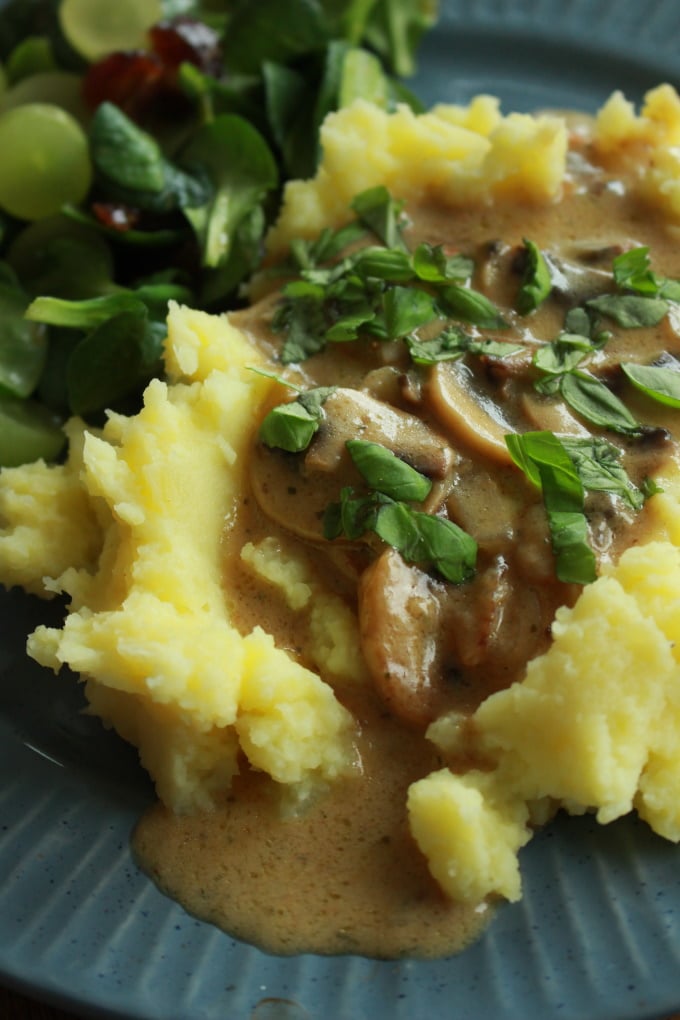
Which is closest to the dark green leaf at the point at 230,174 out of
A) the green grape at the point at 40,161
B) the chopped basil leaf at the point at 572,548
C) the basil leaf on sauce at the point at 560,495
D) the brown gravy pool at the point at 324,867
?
the green grape at the point at 40,161


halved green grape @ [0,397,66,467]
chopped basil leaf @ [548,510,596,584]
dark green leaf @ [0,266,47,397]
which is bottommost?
halved green grape @ [0,397,66,467]

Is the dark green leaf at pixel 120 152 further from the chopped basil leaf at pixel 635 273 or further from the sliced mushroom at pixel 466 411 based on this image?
the chopped basil leaf at pixel 635 273

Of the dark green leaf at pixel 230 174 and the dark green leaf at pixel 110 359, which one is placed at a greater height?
the dark green leaf at pixel 230 174

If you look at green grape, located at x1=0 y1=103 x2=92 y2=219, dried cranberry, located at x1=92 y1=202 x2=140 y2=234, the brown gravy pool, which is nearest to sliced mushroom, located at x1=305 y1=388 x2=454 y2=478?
the brown gravy pool

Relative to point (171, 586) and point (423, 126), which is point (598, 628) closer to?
point (171, 586)

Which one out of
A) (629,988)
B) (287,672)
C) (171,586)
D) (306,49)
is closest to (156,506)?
(171,586)

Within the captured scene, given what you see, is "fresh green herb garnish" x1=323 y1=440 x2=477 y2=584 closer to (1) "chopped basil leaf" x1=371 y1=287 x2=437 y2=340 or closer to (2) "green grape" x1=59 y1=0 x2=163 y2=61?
(1) "chopped basil leaf" x1=371 y1=287 x2=437 y2=340
